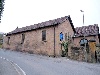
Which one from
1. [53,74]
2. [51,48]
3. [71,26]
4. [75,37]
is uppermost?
[71,26]

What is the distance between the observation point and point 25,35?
34.3 meters

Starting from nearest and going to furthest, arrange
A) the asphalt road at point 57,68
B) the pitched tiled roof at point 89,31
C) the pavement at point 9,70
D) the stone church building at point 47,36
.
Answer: the pavement at point 9,70
the asphalt road at point 57,68
the stone church building at point 47,36
the pitched tiled roof at point 89,31

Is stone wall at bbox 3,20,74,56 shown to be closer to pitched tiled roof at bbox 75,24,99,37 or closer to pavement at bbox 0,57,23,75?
pitched tiled roof at bbox 75,24,99,37

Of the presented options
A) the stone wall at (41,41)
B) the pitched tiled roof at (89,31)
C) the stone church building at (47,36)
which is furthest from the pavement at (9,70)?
the pitched tiled roof at (89,31)

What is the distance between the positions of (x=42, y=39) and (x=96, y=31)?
9813 mm

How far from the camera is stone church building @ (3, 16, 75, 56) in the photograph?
27453 mm

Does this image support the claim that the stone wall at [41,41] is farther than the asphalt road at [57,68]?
Yes

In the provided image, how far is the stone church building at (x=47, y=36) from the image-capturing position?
27453 millimetres

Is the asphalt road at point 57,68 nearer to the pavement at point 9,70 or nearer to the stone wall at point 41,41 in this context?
the pavement at point 9,70

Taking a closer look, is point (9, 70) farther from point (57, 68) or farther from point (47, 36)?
point (47, 36)

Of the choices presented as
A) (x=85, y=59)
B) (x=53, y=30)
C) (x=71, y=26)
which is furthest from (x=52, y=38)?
(x=85, y=59)

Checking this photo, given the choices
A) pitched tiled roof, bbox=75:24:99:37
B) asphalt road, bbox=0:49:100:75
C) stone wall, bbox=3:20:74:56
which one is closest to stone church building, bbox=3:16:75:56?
stone wall, bbox=3:20:74:56

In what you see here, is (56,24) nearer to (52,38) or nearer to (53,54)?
(52,38)

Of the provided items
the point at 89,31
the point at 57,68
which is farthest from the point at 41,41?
the point at 57,68
